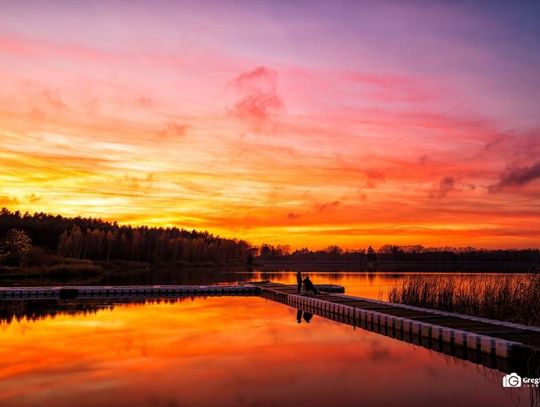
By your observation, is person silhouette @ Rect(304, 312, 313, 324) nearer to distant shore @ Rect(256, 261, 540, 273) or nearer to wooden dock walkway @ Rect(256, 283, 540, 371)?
wooden dock walkway @ Rect(256, 283, 540, 371)

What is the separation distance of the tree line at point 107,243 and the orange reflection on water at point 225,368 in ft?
216

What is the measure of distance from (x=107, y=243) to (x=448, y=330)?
84.6 m

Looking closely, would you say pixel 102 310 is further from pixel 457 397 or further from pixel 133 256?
pixel 133 256

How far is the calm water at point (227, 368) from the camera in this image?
35.5ft

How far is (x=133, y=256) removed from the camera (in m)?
96.5

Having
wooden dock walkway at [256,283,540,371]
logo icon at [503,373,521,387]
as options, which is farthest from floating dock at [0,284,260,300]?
logo icon at [503,373,521,387]

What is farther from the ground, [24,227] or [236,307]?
[24,227]

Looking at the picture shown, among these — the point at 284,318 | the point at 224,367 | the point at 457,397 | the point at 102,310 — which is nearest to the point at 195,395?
the point at 224,367

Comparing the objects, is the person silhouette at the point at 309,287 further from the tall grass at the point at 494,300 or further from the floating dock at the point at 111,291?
the floating dock at the point at 111,291

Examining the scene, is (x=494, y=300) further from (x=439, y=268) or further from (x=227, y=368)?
(x=439, y=268)

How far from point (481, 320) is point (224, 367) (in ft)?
25.2

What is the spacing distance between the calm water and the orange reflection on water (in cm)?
2

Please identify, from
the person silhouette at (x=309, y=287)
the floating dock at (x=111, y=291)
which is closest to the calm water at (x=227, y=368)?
the person silhouette at (x=309, y=287)

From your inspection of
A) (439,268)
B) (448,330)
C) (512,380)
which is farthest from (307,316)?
(439,268)
